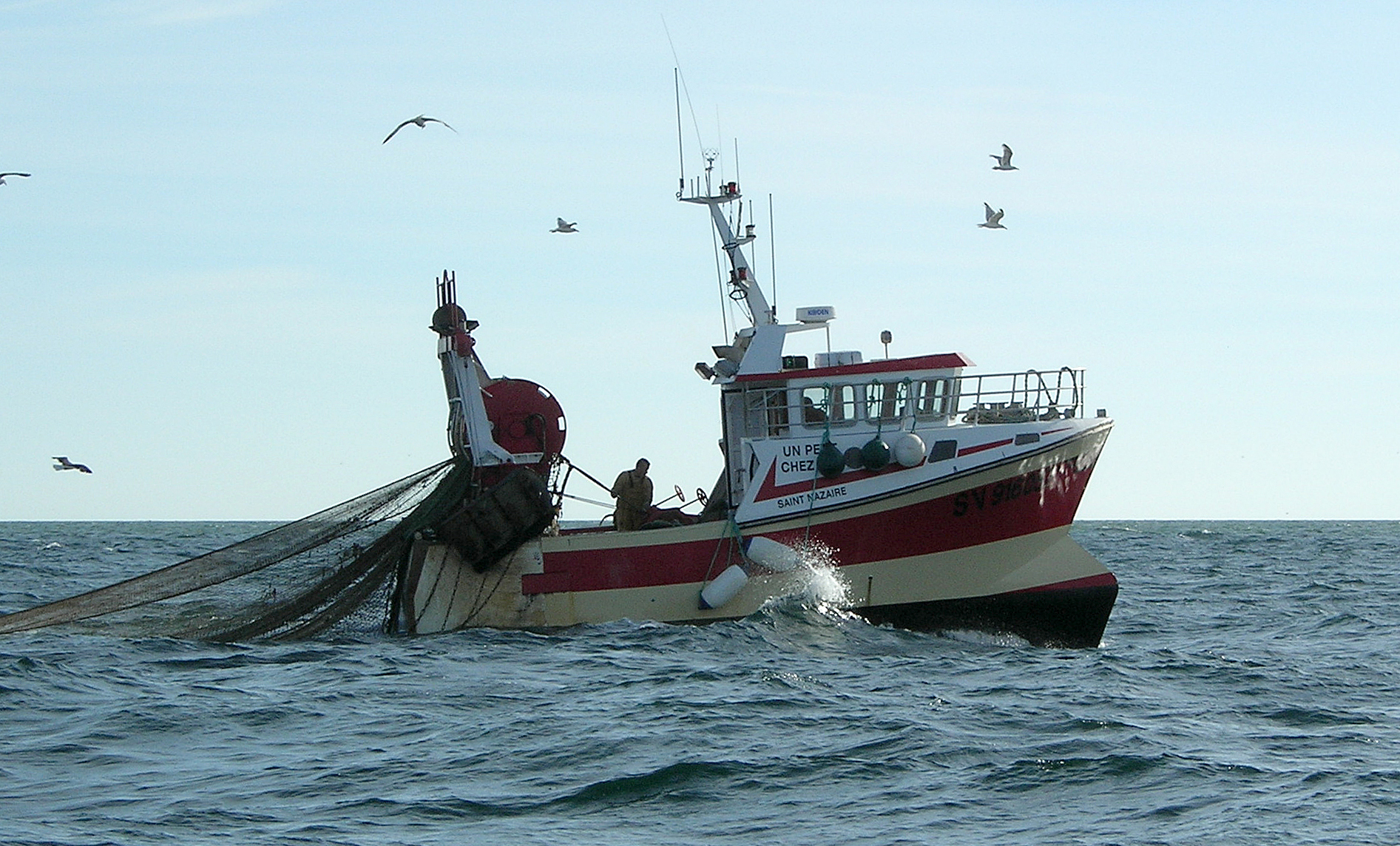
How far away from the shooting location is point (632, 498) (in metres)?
22.4

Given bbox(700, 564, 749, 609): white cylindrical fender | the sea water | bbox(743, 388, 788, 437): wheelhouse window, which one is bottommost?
the sea water

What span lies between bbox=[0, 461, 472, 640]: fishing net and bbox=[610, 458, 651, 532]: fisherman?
2.10m

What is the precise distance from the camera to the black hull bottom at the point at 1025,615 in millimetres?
21094

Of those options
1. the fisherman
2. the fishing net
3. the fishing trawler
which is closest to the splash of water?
the fishing trawler

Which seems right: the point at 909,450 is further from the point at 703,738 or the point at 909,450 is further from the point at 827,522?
the point at 703,738

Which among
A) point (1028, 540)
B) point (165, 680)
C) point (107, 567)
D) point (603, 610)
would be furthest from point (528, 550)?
point (107, 567)

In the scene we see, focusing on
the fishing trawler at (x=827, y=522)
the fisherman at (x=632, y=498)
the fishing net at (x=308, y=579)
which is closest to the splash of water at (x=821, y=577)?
the fishing trawler at (x=827, y=522)

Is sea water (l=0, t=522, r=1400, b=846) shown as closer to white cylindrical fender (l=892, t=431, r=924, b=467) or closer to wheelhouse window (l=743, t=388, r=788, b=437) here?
white cylindrical fender (l=892, t=431, r=924, b=467)

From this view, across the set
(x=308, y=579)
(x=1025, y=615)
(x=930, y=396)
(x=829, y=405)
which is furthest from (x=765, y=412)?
(x=308, y=579)

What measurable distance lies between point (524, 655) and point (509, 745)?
5.28 meters

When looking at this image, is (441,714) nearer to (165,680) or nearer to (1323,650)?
(165,680)

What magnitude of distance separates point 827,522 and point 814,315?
9.89 ft

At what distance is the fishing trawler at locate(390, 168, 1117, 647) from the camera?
68.5ft

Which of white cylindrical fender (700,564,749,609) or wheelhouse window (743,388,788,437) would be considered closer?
white cylindrical fender (700,564,749,609)
